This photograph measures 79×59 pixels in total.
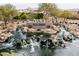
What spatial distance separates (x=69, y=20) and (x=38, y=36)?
0.25 m

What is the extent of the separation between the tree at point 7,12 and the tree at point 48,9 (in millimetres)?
194

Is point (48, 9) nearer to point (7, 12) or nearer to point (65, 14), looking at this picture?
point (65, 14)

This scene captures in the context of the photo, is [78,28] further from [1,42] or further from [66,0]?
[1,42]

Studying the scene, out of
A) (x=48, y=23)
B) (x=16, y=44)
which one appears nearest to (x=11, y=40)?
(x=16, y=44)

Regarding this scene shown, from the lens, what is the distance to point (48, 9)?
3.69 meters

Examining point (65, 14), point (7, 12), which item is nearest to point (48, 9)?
point (65, 14)

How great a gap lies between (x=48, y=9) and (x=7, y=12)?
291mm

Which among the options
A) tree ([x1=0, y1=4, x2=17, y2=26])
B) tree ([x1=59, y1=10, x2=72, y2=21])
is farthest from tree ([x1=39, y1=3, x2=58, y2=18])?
tree ([x1=0, y1=4, x2=17, y2=26])

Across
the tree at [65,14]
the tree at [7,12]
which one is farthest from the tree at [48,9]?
the tree at [7,12]

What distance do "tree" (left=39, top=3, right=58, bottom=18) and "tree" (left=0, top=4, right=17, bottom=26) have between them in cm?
19

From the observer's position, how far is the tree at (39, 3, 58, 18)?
144 inches

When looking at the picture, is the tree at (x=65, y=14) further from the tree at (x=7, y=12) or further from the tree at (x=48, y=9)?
the tree at (x=7, y=12)

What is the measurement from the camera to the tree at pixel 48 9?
367 centimetres

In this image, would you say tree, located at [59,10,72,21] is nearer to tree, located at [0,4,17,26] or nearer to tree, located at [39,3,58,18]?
tree, located at [39,3,58,18]
